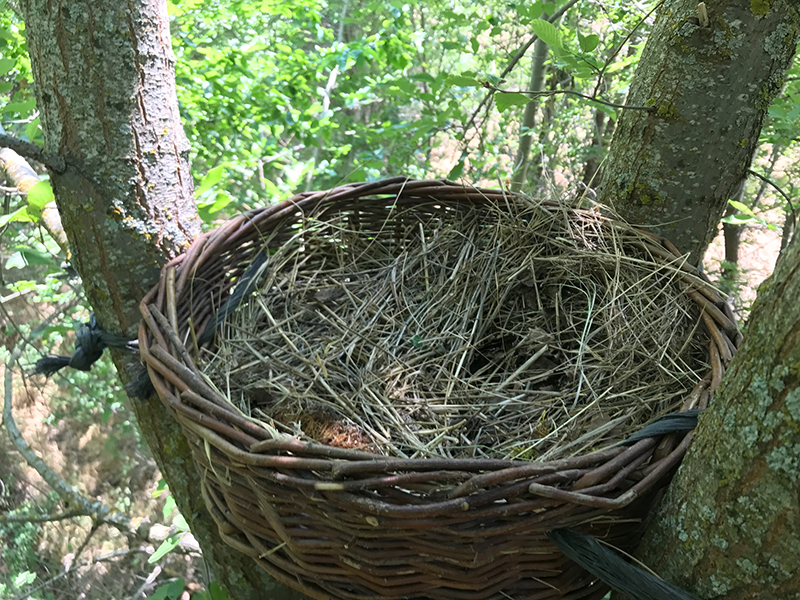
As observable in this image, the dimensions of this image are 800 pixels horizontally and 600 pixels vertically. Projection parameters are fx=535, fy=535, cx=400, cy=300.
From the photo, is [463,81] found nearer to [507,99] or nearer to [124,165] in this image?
[507,99]

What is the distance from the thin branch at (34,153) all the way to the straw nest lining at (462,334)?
0.35 metres

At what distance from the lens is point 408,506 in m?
0.52

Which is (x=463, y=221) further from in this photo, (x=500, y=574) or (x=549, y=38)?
(x=500, y=574)

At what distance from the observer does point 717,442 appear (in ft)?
1.58

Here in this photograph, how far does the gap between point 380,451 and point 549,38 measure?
28.0 inches

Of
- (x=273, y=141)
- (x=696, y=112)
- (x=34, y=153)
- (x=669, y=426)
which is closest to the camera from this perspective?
(x=669, y=426)

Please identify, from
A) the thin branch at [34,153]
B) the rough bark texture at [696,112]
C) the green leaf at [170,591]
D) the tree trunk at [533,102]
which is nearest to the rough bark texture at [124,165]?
the thin branch at [34,153]

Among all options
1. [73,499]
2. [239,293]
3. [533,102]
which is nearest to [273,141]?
[533,102]

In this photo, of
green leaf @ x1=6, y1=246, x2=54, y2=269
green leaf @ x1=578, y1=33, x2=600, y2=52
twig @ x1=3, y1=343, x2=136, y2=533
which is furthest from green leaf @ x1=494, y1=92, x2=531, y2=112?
twig @ x1=3, y1=343, x2=136, y2=533

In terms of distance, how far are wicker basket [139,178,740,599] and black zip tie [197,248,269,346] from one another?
189 mm

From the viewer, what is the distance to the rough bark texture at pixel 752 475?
16.4 inches

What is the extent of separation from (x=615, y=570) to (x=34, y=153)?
94 centimetres

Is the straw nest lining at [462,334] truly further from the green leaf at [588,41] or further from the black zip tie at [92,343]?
the green leaf at [588,41]

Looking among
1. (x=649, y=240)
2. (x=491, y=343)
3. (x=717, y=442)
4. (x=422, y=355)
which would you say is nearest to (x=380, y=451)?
(x=422, y=355)
